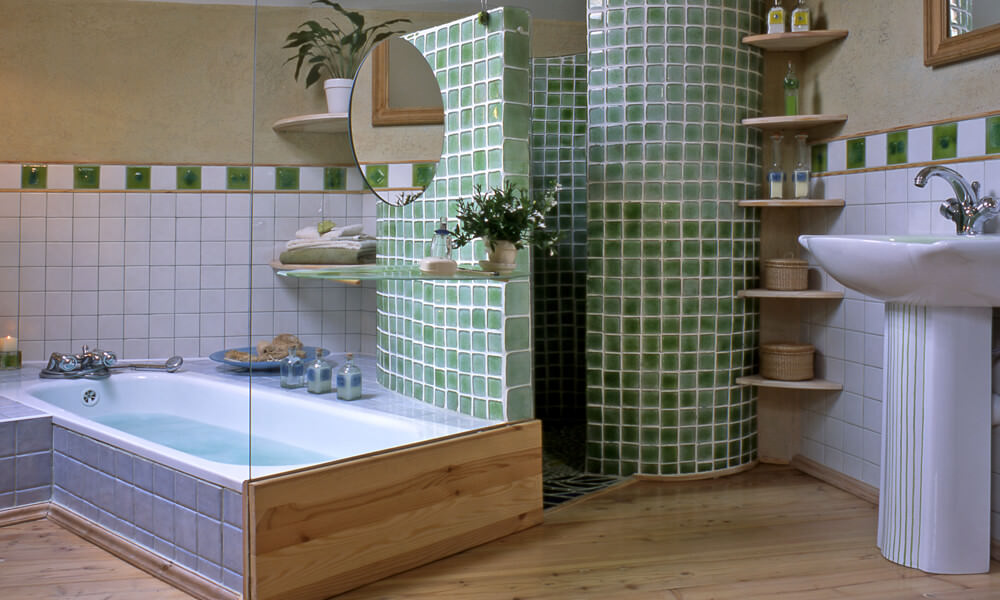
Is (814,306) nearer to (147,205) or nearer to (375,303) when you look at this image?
(375,303)

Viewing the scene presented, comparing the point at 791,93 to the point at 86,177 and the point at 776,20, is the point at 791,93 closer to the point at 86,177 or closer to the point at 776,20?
the point at 776,20

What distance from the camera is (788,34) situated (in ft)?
10.6

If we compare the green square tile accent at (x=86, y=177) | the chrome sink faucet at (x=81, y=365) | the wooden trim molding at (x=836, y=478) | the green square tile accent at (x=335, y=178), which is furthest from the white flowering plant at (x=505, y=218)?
the green square tile accent at (x=86, y=177)

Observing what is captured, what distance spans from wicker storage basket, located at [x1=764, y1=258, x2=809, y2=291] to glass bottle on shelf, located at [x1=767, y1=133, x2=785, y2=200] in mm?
247

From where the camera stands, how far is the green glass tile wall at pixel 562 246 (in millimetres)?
4277

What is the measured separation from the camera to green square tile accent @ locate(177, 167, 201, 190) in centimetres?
328

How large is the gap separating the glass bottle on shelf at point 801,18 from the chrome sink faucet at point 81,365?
2885 mm

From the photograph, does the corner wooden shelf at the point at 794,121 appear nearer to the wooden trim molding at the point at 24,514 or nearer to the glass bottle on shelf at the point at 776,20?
the glass bottle on shelf at the point at 776,20

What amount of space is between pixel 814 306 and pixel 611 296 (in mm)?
798

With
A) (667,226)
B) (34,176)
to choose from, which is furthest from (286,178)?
(34,176)

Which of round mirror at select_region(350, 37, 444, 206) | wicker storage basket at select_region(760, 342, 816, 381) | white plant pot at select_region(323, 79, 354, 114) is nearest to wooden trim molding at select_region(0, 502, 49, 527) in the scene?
round mirror at select_region(350, 37, 444, 206)

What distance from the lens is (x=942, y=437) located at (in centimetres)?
236

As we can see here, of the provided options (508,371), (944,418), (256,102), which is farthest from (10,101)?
(944,418)

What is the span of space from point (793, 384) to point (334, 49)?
204 centimetres
